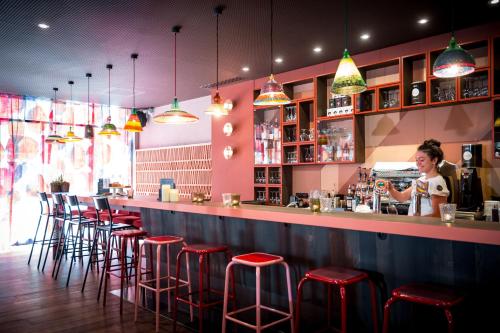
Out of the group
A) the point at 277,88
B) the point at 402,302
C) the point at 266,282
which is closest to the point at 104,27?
the point at 277,88

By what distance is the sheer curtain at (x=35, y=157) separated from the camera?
8406 mm

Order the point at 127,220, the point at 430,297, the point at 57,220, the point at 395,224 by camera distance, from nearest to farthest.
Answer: the point at 430,297 → the point at 395,224 → the point at 127,220 → the point at 57,220

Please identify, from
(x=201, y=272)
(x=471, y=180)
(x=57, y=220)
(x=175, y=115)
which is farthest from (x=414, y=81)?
(x=57, y=220)

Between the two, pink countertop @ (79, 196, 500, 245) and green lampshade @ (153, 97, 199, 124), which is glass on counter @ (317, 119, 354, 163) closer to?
green lampshade @ (153, 97, 199, 124)

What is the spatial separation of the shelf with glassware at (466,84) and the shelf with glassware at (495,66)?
0.05 metres

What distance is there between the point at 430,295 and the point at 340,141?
3.99 meters

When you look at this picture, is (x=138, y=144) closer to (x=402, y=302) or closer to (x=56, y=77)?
(x=56, y=77)

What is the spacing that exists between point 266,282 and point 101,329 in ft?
5.45

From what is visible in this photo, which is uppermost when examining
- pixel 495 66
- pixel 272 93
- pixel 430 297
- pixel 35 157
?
pixel 495 66

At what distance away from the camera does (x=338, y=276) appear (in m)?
2.46

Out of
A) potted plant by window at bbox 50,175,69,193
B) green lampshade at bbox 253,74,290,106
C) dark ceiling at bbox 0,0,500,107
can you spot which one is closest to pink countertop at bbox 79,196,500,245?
green lampshade at bbox 253,74,290,106

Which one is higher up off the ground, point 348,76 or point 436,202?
point 348,76

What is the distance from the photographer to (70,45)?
5.27 m

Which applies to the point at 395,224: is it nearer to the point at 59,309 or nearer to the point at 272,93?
the point at 272,93
